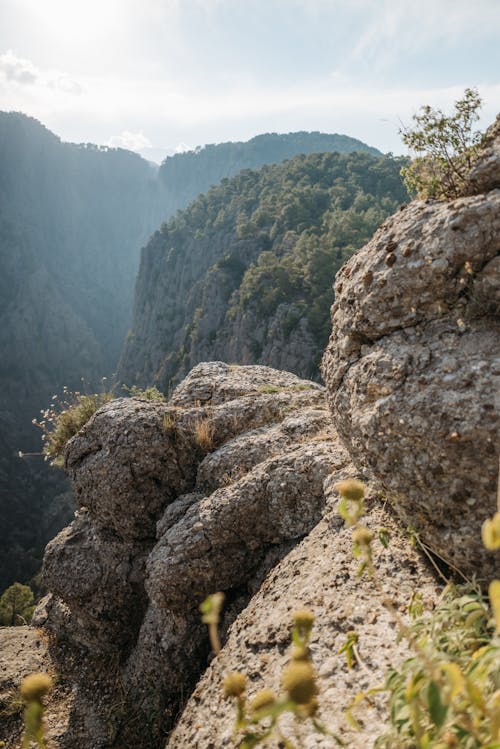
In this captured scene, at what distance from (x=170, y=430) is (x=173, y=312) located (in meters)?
80.0

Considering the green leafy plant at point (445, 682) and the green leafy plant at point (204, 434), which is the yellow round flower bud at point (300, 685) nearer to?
the green leafy plant at point (445, 682)

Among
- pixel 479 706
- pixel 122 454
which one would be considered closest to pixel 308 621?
pixel 479 706

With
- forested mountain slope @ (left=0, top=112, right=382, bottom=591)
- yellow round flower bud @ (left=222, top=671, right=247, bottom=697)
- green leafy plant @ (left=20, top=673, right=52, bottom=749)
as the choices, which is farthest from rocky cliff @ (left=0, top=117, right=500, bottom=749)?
forested mountain slope @ (left=0, top=112, right=382, bottom=591)

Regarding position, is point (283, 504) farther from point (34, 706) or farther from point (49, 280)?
point (49, 280)

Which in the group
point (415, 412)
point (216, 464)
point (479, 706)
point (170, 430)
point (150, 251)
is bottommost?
point (216, 464)

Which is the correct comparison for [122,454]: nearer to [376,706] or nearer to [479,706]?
[376,706]

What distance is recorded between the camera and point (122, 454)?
6.64 metres

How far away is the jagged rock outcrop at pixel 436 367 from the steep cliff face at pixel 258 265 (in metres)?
36.2

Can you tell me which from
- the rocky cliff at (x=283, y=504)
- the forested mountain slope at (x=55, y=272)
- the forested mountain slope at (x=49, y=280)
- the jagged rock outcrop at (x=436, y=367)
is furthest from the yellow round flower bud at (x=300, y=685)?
the forested mountain slope at (x=49, y=280)

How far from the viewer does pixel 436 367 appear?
290cm

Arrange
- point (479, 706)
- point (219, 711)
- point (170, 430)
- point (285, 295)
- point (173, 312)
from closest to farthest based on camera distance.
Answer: point (479, 706) → point (219, 711) → point (170, 430) → point (285, 295) → point (173, 312)

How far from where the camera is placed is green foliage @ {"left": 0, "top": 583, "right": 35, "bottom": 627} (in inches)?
702

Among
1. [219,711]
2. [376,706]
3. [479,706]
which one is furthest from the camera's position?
[219,711]

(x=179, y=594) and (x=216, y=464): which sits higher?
(x=216, y=464)
